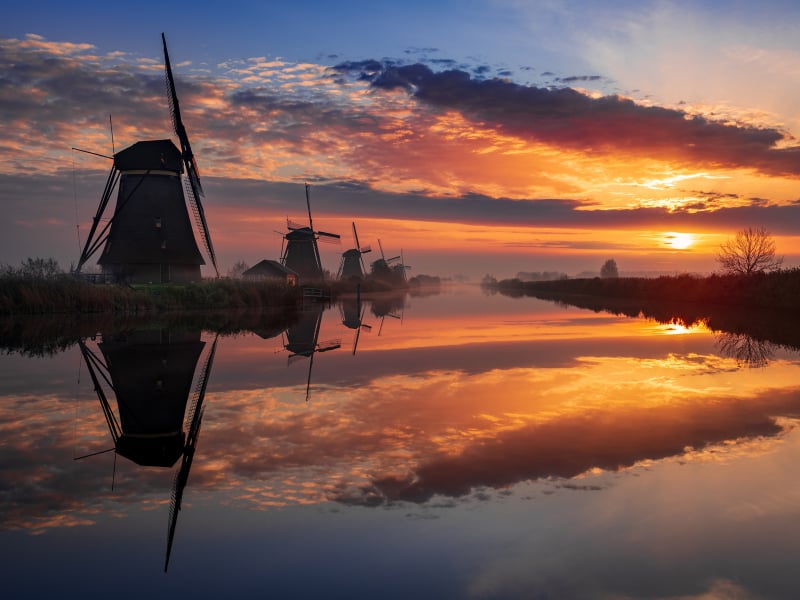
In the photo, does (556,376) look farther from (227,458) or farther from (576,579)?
(576,579)

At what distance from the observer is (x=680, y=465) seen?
741 cm

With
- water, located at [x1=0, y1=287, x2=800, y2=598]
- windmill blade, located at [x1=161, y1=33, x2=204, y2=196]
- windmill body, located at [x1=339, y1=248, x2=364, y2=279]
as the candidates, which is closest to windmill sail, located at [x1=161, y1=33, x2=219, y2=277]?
windmill blade, located at [x1=161, y1=33, x2=204, y2=196]

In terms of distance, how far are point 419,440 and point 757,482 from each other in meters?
4.08

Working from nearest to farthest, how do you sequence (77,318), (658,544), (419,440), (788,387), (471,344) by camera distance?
(658,544) < (419,440) < (788,387) < (471,344) < (77,318)

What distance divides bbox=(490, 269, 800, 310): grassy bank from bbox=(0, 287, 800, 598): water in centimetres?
2553

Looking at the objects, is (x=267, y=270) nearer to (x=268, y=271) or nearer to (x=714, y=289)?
(x=268, y=271)

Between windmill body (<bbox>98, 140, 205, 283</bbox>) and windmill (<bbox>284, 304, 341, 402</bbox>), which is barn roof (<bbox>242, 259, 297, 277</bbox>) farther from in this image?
windmill (<bbox>284, 304, 341, 402</bbox>)

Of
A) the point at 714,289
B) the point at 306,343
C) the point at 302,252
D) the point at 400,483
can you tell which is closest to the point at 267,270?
the point at 302,252

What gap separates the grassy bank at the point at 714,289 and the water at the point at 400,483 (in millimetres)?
25534

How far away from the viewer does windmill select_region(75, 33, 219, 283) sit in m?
35.7

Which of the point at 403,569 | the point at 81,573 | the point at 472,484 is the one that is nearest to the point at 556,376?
the point at 472,484

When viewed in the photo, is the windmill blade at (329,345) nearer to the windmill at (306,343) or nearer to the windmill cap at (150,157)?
the windmill at (306,343)

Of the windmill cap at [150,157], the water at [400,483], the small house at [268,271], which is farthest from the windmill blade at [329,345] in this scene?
the small house at [268,271]

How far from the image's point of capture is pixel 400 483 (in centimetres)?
677
